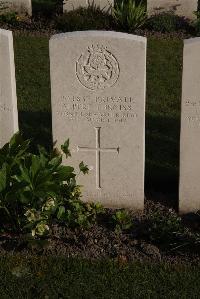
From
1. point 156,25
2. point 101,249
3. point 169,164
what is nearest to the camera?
point 101,249

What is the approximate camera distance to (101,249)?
253 inches

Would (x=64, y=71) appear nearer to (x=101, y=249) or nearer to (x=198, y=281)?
(x=101, y=249)

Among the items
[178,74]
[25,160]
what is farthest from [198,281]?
[178,74]

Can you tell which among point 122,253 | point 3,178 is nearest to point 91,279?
point 122,253

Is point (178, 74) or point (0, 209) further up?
point (178, 74)

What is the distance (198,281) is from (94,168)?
1.68 m

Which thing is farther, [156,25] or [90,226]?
[156,25]

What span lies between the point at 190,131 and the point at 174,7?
7133 millimetres

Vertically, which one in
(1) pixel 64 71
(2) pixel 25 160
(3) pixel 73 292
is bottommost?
(3) pixel 73 292

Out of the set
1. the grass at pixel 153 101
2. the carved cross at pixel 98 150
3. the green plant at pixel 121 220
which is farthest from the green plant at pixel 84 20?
the green plant at pixel 121 220

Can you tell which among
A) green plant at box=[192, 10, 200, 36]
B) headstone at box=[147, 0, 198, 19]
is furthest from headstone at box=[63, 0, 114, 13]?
green plant at box=[192, 10, 200, 36]

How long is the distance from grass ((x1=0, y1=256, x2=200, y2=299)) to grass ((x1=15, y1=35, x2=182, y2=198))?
5.14 feet

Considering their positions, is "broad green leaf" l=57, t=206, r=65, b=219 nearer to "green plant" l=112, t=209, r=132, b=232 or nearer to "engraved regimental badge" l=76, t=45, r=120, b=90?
"green plant" l=112, t=209, r=132, b=232

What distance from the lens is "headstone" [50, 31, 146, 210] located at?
21.1ft
